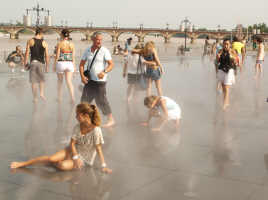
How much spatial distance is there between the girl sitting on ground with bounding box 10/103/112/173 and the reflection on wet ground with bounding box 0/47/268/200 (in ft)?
0.29

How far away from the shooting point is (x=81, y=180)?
491cm

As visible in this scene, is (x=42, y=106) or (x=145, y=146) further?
(x=42, y=106)

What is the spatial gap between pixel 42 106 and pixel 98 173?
5.03m

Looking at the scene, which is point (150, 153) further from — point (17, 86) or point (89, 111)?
point (17, 86)

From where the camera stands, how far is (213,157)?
230 inches

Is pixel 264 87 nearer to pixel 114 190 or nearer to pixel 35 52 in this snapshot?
pixel 35 52

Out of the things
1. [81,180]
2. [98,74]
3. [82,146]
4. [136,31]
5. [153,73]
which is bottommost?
[81,180]

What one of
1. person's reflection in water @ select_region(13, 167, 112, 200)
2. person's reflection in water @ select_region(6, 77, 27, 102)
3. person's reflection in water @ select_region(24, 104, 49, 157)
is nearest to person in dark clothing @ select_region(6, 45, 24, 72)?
person's reflection in water @ select_region(6, 77, 27, 102)

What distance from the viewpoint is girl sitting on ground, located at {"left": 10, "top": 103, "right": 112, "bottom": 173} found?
16.4 ft

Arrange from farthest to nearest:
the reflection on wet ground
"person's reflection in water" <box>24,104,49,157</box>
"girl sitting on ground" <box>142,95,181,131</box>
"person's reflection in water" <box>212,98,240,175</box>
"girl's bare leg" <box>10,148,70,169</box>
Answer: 1. "girl sitting on ground" <box>142,95,181,131</box>
2. "person's reflection in water" <box>24,104,49,157</box>
3. "person's reflection in water" <box>212,98,240,175</box>
4. "girl's bare leg" <box>10,148,70,169</box>
5. the reflection on wet ground

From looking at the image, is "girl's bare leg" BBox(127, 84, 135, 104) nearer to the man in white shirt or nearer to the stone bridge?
the man in white shirt

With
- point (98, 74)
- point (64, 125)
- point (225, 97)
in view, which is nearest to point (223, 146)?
point (98, 74)

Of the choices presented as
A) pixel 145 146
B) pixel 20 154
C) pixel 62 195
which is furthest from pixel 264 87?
pixel 62 195

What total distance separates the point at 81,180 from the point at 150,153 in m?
1.36
